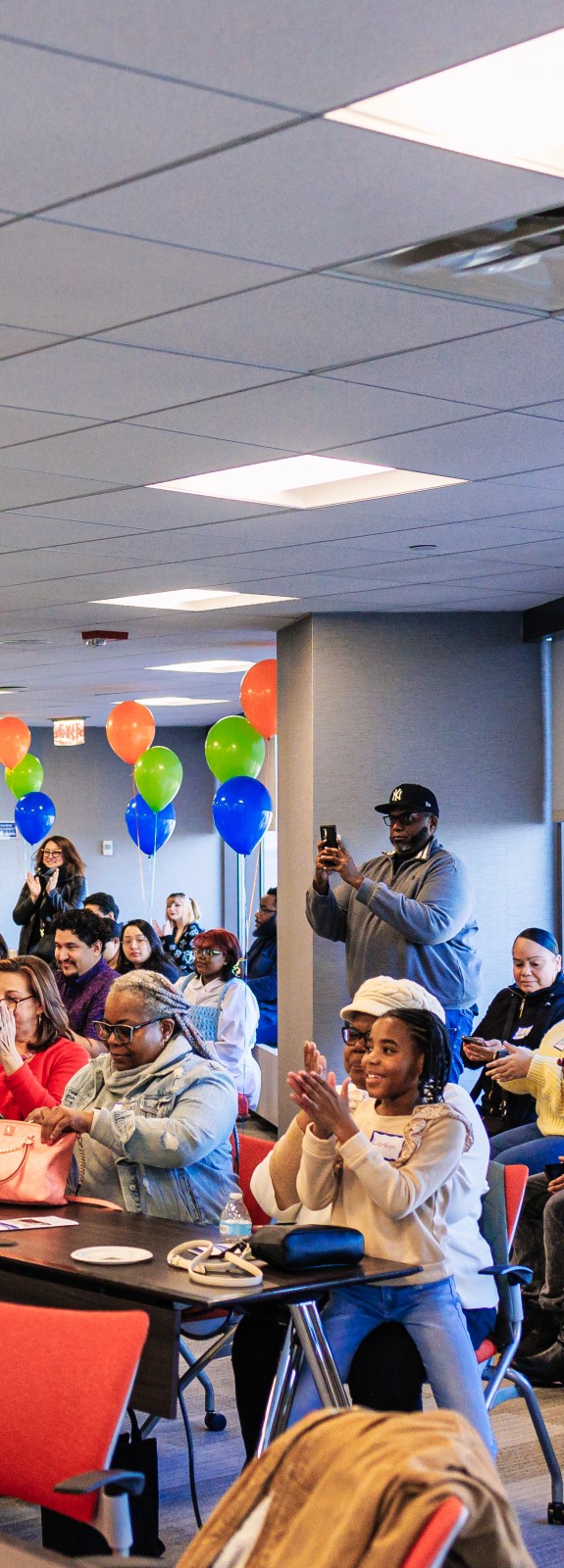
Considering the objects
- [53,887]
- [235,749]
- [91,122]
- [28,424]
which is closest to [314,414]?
[28,424]

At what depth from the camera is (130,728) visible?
11336 millimetres

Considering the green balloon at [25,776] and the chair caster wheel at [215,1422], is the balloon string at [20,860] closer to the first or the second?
the green balloon at [25,776]

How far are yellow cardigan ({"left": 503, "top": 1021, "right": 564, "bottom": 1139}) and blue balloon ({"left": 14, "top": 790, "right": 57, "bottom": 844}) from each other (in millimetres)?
9313

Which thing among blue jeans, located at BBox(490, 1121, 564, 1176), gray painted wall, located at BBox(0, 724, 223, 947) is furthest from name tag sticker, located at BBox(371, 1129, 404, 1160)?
gray painted wall, located at BBox(0, 724, 223, 947)

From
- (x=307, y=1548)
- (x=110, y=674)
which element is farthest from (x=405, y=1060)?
(x=110, y=674)

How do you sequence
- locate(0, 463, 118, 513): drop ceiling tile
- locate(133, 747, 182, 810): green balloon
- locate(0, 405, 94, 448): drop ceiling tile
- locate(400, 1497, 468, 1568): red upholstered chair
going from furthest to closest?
1. locate(133, 747, 182, 810): green balloon
2. locate(0, 463, 118, 513): drop ceiling tile
3. locate(0, 405, 94, 448): drop ceiling tile
4. locate(400, 1497, 468, 1568): red upholstered chair

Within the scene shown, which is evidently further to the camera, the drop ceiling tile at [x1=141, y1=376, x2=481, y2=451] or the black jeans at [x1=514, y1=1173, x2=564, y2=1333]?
the black jeans at [x1=514, y1=1173, x2=564, y2=1333]

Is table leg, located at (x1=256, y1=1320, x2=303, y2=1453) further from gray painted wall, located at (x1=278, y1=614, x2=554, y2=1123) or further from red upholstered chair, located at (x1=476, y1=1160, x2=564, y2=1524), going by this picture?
gray painted wall, located at (x1=278, y1=614, x2=554, y2=1123)

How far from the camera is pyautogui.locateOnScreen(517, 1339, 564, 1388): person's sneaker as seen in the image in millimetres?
5066

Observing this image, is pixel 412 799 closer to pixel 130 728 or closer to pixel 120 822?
pixel 130 728

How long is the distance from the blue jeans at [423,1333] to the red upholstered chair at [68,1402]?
34.5 inches

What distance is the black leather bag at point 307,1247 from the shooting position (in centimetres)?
334

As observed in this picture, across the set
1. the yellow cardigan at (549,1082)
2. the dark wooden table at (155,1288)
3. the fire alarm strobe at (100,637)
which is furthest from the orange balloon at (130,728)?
the dark wooden table at (155,1288)

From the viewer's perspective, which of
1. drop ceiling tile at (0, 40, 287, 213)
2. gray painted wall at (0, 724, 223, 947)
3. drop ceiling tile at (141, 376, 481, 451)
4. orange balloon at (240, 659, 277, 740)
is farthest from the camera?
gray painted wall at (0, 724, 223, 947)
